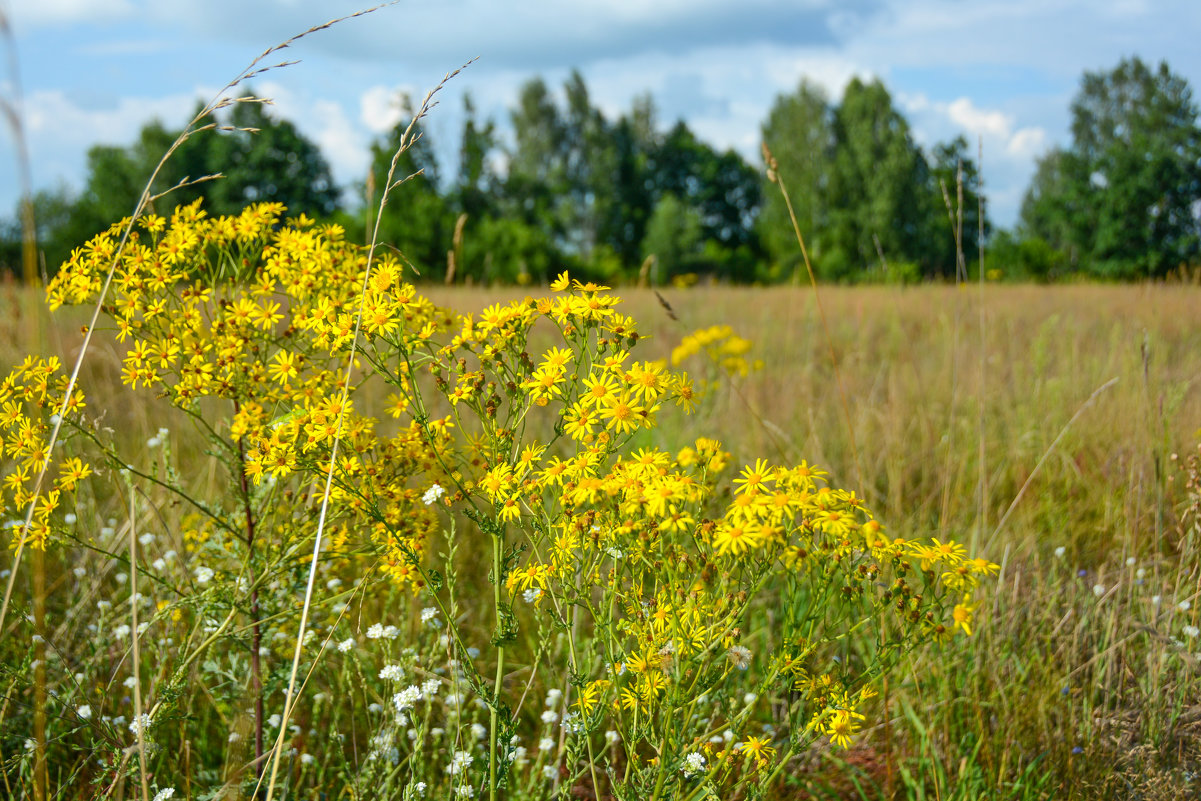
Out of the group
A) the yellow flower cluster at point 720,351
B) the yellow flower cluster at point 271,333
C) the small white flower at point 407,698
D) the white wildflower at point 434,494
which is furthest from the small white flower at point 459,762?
the yellow flower cluster at point 720,351

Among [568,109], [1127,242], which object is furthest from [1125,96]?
[568,109]

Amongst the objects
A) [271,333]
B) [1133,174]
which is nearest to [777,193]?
[1133,174]

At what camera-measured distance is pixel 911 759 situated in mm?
2027

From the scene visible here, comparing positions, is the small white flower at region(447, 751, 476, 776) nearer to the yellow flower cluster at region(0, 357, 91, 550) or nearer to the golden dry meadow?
the golden dry meadow

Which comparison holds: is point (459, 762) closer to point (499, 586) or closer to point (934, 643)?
point (499, 586)

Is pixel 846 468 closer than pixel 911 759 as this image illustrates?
No

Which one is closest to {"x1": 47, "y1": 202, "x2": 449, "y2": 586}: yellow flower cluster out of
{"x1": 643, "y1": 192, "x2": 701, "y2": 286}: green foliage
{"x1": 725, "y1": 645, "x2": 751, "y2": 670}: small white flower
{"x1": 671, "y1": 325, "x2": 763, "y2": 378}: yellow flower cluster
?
{"x1": 725, "y1": 645, "x2": 751, "y2": 670}: small white flower

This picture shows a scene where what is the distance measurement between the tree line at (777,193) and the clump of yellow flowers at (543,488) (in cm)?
2808

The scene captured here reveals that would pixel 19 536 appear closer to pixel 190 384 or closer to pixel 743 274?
pixel 190 384

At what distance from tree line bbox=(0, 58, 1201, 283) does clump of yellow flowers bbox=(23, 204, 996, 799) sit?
2808cm

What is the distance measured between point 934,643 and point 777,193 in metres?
32.1

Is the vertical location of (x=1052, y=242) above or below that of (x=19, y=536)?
above

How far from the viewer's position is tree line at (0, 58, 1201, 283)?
32781 mm

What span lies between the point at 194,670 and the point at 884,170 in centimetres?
3647
